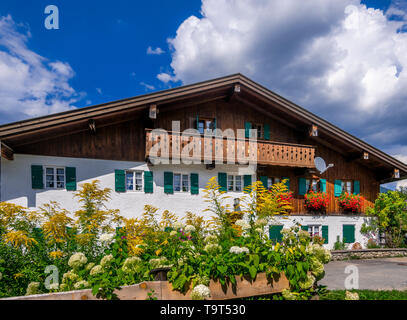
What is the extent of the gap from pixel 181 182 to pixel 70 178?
4.52m

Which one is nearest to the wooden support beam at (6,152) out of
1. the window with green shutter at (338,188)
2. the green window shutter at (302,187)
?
the green window shutter at (302,187)

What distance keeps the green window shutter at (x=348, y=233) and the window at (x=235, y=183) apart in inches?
275

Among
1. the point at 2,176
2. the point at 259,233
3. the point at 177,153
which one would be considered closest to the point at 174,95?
the point at 177,153

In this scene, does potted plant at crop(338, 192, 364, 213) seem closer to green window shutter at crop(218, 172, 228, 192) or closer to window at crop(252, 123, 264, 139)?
window at crop(252, 123, 264, 139)

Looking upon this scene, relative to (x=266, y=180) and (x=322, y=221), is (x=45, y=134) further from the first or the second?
(x=322, y=221)

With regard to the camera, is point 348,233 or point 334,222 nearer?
point 334,222

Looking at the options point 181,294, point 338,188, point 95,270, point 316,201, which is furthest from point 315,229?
point 95,270

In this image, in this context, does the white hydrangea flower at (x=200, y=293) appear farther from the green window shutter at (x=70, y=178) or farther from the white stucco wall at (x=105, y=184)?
the green window shutter at (x=70, y=178)

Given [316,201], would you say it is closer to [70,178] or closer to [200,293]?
[70,178]

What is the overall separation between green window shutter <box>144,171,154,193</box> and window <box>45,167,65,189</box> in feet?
10.3

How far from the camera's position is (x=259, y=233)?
12.3 ft

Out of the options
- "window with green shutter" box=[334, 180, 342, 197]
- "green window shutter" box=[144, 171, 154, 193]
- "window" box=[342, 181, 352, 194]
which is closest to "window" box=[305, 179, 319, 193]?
"window with green shutter" box=[334, 180, 342, 197]

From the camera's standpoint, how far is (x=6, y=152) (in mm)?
8789

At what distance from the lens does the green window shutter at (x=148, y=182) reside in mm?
11016
